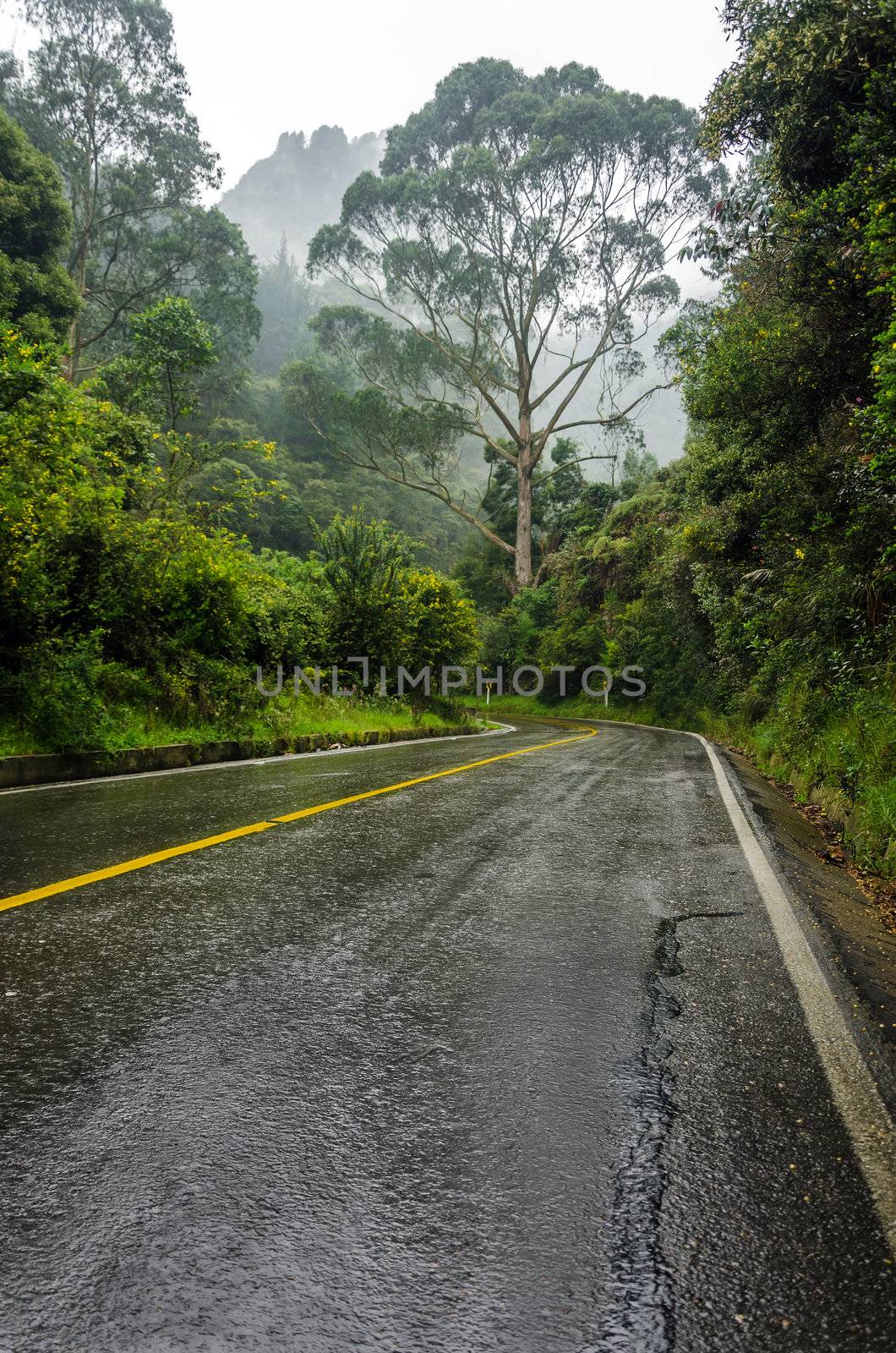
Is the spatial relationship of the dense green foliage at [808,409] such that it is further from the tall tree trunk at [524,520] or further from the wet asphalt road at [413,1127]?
the tall tree trunk at [524,520]

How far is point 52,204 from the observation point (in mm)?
23766

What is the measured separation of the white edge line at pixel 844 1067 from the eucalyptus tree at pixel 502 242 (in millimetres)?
33827

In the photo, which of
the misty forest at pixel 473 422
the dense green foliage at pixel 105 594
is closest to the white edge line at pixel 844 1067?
the misty forest at pixel 473 422

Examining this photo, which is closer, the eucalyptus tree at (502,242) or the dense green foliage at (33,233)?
the dense green foliage at (33,233)

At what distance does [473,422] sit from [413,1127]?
42008 mm

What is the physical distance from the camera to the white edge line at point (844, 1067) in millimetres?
1937

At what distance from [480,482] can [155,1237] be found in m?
77.9

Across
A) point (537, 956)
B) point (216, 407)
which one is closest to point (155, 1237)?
point (537, 956)

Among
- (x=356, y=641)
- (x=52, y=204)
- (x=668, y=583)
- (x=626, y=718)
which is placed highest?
(x=52, y=204)

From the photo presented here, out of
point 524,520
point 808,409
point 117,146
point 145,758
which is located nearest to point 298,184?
point 117,146

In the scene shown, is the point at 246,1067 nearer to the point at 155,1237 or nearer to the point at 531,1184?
the point at 155,1237

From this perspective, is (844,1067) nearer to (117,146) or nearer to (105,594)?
(105,594)

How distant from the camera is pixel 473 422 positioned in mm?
41656

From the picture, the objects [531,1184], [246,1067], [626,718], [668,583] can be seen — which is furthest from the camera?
[626,718]
